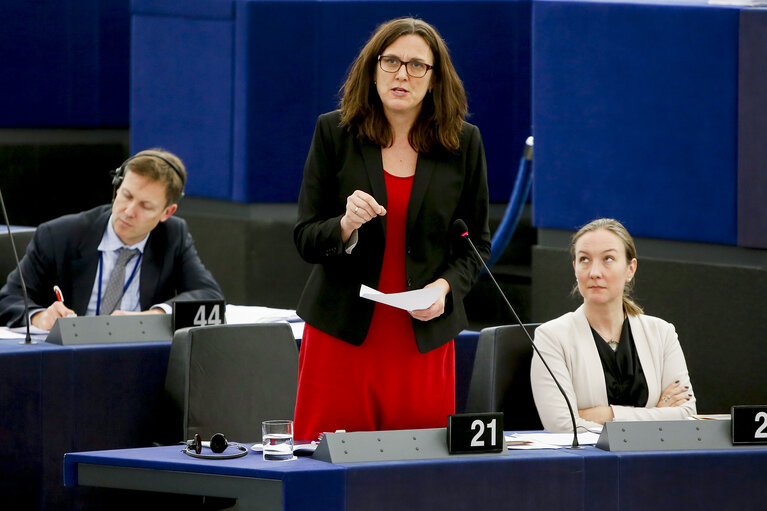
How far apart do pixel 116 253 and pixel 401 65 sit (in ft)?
5.88

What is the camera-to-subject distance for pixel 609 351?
12.3 ft

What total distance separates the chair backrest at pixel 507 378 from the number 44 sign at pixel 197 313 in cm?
92

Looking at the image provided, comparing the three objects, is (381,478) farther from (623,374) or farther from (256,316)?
(256,316)

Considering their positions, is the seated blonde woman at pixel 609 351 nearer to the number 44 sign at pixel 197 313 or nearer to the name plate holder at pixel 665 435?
the name plate holder at pixel 665 435

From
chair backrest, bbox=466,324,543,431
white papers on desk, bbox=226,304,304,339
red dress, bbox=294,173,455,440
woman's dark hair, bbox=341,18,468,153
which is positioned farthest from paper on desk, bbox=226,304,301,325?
woman's dark hair, bbox=341,18,468,153

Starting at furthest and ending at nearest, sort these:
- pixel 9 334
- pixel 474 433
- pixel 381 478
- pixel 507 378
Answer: pixel 9 334
pixel 507 378
pixel 474 433
pixel 381 478

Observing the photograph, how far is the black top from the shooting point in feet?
12.3

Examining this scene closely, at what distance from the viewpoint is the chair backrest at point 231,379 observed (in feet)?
13.2

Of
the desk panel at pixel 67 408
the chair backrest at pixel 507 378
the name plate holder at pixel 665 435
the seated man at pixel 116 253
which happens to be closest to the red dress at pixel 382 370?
the name plate holder at pixel 665 435

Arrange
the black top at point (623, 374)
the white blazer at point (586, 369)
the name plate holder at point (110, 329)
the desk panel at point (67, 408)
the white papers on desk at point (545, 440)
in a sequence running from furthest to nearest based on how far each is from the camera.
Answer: the name plate holder at point (110, 329) → the desk panel at point (67, 408) → the black top at point (623, 374) → the white blazer at point (586, 369) → the white papers on desk at point (545, 440)

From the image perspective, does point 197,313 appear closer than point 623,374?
No

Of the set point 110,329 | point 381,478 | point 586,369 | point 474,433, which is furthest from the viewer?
point 110,329

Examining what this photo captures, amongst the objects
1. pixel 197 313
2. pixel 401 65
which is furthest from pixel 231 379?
pixel 401 65

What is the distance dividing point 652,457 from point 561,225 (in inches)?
118
